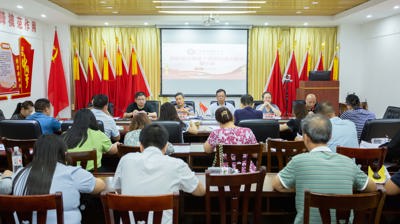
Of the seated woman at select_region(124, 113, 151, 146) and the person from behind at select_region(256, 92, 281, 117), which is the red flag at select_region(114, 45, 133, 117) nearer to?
the person from behind at select_region(256, 92, 281, 117)

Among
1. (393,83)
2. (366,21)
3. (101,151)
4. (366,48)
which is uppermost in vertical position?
(366,21)

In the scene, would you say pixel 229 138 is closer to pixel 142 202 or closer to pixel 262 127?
pixel 262 127

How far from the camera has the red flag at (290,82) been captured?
9336mm

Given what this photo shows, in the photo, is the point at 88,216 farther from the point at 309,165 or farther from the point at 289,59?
the point at 289,59

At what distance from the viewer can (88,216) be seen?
10.4 ft

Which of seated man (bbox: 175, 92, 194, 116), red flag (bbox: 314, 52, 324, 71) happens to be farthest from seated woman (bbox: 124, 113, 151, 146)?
red flag (bbox: 314, 52, 324, 71)

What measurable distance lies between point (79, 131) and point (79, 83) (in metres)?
6.31

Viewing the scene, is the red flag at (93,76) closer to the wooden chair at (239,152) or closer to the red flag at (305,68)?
the red flag at (305,68)

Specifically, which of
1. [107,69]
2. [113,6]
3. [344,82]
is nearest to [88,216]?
[113,6]

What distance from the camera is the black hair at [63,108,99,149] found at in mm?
3301

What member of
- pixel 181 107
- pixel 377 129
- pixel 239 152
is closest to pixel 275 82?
pixel 181 107

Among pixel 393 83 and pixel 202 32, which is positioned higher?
pixel 202 32

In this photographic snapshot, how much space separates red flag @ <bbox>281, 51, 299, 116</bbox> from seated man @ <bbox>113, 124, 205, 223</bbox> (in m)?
7.38

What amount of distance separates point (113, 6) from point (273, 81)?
4.19 meters
